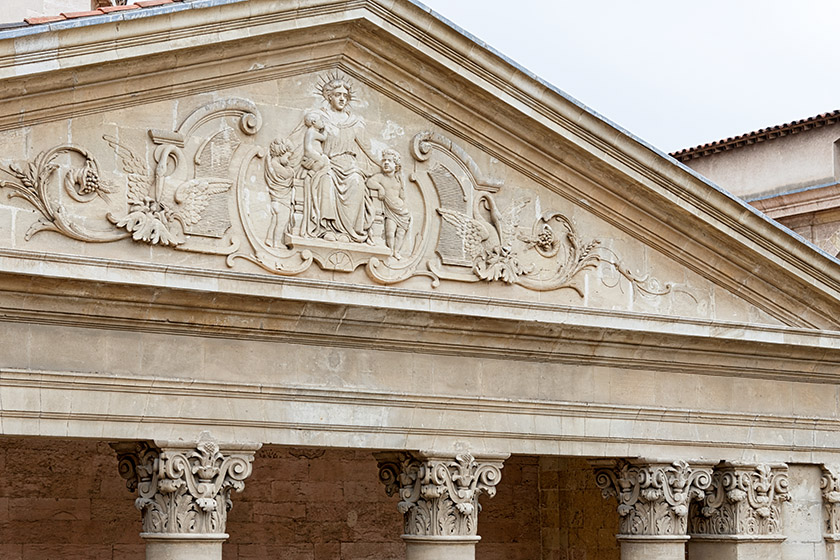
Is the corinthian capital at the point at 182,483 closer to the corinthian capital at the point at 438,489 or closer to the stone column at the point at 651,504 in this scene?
the corinthian capital at the point at 438,489

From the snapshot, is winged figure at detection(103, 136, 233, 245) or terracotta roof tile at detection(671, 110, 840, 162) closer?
winged figure at detection(103, 136, 233, 245)

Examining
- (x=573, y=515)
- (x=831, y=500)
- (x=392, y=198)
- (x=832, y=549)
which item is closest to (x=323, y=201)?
(x=392, y=198)

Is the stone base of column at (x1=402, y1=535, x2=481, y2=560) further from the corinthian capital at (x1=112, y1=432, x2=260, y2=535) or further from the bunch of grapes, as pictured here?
the bunch of grapes

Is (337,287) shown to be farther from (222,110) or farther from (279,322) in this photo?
(222,110)

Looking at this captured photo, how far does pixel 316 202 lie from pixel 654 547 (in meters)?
4.57

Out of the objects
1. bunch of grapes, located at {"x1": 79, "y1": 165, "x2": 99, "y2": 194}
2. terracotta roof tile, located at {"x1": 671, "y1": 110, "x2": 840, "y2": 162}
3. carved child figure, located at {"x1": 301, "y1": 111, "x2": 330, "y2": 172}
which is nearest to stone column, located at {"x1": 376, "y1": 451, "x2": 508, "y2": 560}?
carved child figure, located at {"x1": 301, "y1": 111, "x2": 330, "y2": 172}

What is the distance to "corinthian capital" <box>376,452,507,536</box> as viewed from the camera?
1172 cm

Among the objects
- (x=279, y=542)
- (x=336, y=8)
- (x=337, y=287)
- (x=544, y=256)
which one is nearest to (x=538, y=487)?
(x=279, y=542)

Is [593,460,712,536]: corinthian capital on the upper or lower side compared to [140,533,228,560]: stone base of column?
upper

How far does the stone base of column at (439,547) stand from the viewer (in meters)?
11.7

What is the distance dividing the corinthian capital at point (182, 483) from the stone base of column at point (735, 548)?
5091 millimetres

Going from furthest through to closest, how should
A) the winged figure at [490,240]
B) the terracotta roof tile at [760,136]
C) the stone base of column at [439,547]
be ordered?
the terracotta roof tile at [760,136] < the winged figure at [490,240] < the stone base of column at [439,547]

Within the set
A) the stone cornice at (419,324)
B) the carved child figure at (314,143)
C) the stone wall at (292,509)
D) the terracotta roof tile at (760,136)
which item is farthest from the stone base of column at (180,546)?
the terracotta roof tile at (760,136)

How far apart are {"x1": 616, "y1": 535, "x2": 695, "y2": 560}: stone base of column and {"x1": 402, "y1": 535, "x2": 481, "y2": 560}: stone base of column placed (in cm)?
187
